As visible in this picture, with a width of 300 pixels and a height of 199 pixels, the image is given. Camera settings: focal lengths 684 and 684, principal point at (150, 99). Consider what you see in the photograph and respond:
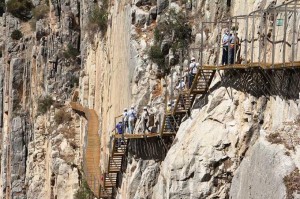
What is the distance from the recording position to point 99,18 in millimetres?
33375

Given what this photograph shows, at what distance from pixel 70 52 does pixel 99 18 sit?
10342 millimetres

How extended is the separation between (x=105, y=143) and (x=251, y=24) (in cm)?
1356

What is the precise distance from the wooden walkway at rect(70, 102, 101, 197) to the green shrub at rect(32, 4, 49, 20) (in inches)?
753

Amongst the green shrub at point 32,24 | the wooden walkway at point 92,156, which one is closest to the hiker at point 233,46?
the wooden walkway at point 92,156

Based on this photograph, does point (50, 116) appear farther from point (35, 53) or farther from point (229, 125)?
point (229, 125)

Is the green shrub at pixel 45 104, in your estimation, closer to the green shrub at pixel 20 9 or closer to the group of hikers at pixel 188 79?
the green shrub at pixel 20 9

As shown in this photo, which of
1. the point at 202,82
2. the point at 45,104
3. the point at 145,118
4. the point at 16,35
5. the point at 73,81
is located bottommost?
the point at 45,104

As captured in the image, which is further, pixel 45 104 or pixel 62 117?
pixel 45 104

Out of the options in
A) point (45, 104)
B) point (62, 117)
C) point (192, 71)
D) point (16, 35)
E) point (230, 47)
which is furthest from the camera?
point (16, 35)

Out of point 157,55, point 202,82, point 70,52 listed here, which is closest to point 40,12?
point 70,52

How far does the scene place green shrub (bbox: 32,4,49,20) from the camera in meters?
51.0

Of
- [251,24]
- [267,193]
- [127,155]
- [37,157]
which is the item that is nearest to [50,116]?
[37,157]

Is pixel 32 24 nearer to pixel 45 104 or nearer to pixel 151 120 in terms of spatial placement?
pixel 45 104

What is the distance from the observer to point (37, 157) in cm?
4178
